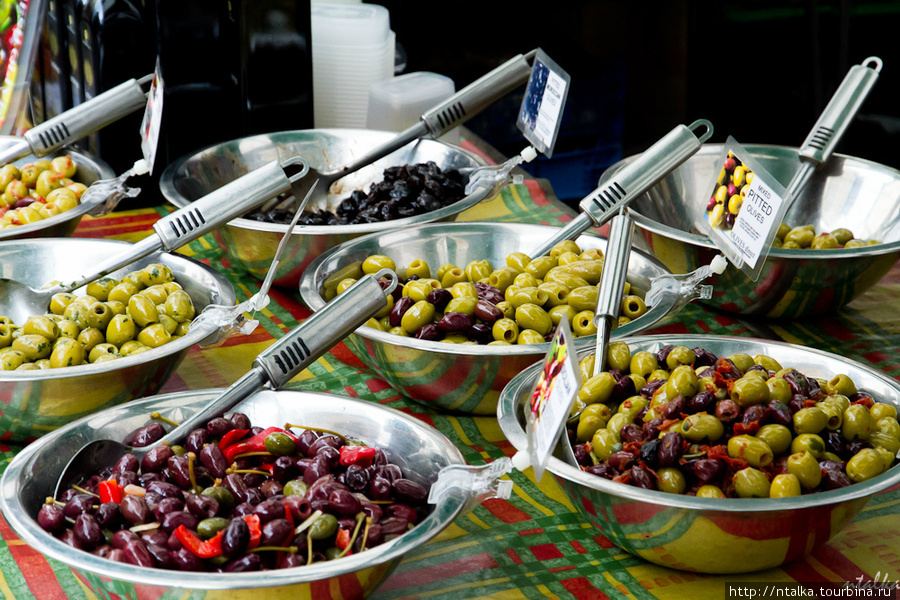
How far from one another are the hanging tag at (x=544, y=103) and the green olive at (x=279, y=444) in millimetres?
812

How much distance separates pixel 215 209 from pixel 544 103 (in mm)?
684

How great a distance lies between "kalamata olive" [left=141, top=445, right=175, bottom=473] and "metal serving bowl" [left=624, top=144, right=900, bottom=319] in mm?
829

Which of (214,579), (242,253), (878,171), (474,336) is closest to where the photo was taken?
(214,579)

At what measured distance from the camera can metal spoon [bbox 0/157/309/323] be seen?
1.29 meters

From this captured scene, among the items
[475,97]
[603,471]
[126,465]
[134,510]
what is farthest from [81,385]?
[475,97]

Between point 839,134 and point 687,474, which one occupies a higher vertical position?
point 839,134

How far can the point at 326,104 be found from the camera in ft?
7.74

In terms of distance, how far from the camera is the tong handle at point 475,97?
1.80 metres

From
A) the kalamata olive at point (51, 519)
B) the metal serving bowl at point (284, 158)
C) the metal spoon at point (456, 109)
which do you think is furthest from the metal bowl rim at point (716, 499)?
the metal spoon at point (456, 109)

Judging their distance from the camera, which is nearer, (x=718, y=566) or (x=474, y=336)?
(x=718, y=566)

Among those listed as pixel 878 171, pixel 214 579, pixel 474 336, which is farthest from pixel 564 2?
pixel 214 579

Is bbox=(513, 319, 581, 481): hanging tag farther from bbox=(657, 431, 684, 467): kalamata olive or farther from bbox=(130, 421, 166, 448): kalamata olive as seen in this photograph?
bbox=(130, 421, 166, 448): kalamata olive

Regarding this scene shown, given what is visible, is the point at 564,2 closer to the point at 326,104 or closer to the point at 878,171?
the point at 326,104

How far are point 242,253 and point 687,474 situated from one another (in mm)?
931
